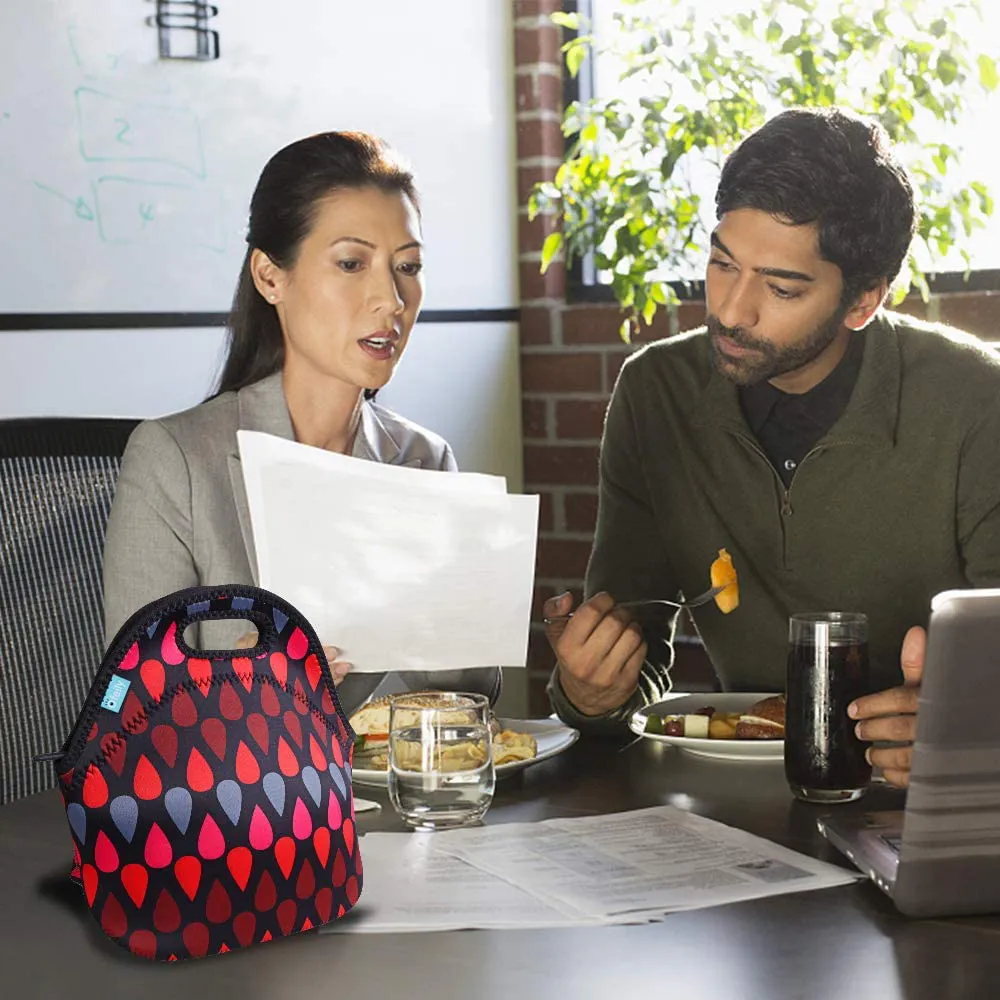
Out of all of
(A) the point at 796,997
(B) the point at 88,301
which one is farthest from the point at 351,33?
(A) the point at 796,997

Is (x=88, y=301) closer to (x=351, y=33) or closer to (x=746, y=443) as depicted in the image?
(x=351, y=33)

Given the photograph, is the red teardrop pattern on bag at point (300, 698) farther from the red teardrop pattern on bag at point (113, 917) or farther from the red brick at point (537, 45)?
the red brick at point (537, 45)

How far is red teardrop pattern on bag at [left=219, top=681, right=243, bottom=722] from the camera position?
101cm

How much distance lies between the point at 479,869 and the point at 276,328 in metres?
0.96

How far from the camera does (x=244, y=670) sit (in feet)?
3.35

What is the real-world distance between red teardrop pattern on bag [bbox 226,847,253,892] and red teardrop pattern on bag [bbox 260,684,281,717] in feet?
0.30

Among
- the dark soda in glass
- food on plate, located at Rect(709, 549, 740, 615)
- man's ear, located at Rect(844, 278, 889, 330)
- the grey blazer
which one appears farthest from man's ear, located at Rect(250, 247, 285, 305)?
the dark soda in glass

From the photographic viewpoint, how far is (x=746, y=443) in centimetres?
195

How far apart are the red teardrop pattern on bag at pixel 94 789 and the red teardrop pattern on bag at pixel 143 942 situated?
3.3 inches

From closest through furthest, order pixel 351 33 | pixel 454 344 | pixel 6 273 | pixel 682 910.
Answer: pixel 682 910 → pixel 6 273 → pixel 351 33 → pixel 454 344

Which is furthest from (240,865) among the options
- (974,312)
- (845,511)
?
(974,312)

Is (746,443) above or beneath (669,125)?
beneath

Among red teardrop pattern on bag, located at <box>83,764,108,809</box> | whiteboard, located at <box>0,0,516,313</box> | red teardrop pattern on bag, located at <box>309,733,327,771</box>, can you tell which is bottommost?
red teardrop pattern on bag, located at <box>309,733,327,771</box>

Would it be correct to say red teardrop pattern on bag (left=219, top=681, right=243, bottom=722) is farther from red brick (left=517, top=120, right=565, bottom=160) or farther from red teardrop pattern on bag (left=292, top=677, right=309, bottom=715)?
red brick (left=517, top=120, right=565, bottom=160)
